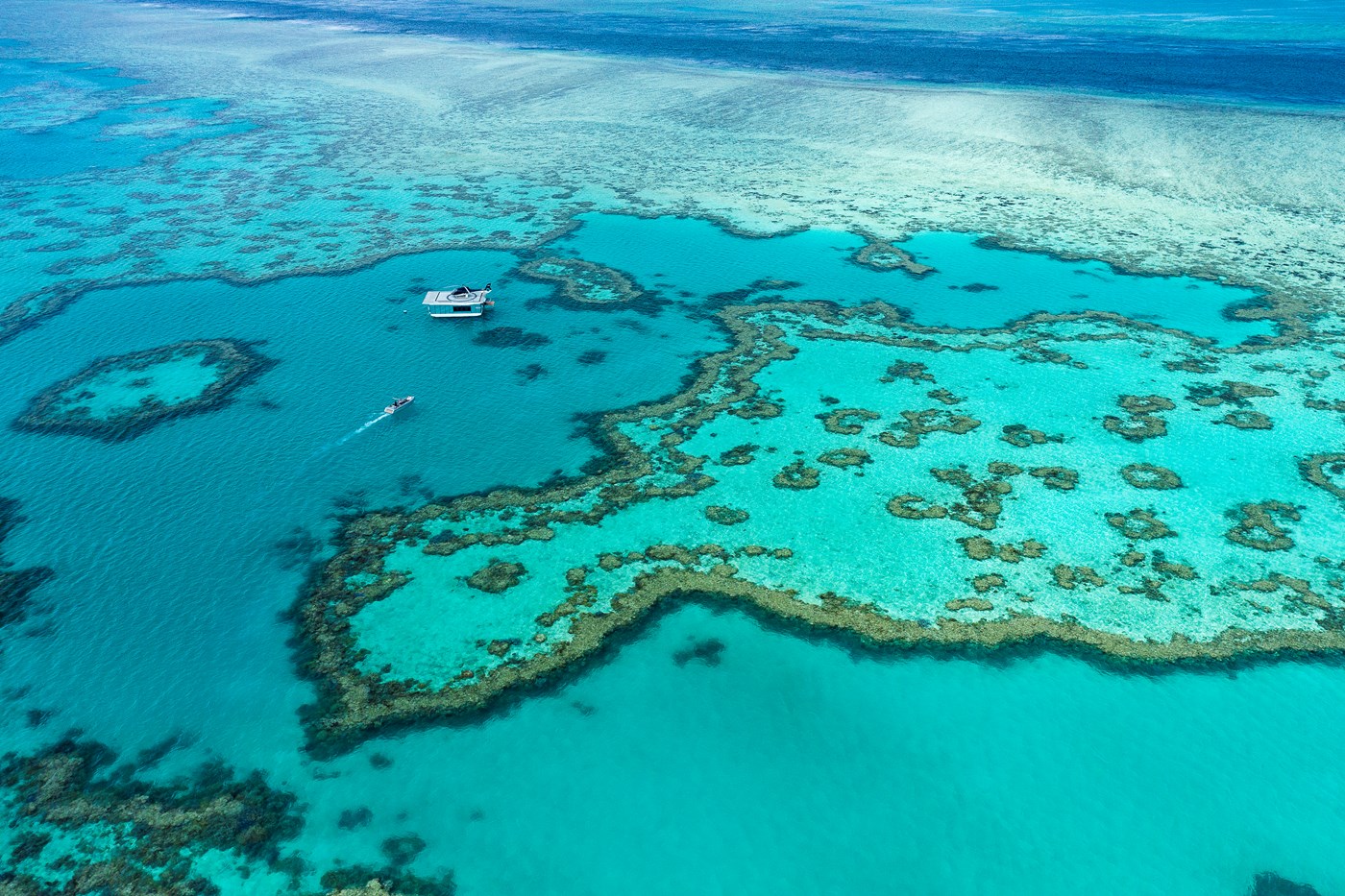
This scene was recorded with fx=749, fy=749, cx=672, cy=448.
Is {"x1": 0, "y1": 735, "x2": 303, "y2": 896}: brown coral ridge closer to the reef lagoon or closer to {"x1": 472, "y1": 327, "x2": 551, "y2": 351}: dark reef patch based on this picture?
the reef lagoon

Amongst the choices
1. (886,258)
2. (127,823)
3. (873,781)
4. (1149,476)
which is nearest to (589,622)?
(873,781)

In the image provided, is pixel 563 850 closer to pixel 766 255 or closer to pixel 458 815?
pixel 458 815

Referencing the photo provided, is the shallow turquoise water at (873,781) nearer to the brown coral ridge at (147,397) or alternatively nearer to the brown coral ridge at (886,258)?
the brown coral ridge at (147,397)

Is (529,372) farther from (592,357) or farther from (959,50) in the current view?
(959,50)

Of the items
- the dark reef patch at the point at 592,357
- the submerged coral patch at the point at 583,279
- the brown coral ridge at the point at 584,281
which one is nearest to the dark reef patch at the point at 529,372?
the dark reef patch at the point at 592,357

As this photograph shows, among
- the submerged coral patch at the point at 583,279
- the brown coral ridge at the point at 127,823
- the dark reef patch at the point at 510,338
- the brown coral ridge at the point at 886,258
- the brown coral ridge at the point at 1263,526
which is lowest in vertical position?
the brown coral ridge at the point at 127,823

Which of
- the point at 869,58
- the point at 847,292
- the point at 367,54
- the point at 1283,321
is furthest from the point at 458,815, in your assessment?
the point at 367,54

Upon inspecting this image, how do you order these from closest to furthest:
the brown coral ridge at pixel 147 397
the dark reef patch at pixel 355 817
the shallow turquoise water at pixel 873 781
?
the shallow turquoise water at pixel 873 781, the dark reef patch at pixel 355 817, the brown coral ridge at pixel 147 397
